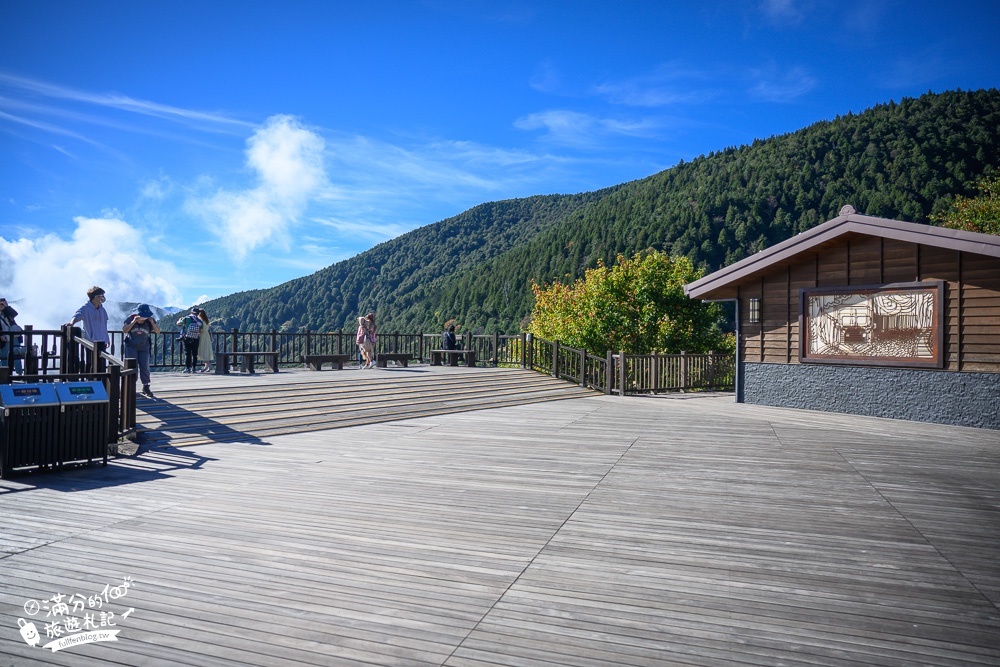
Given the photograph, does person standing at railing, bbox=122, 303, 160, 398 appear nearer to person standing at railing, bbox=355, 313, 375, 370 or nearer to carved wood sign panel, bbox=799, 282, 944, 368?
person standing at railing, bbox=355, 313, 375, 370

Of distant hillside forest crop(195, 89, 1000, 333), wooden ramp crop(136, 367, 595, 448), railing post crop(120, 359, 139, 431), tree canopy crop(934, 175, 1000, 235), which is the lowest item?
wooden ramp crop(136, 367, 595, 448)

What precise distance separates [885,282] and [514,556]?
11.7 m

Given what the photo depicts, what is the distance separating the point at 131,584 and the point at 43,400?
3.98 m

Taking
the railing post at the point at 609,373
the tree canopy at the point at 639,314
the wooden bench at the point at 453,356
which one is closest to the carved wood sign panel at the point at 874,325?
the railing post at the point at 609,373

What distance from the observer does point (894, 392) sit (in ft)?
41.6

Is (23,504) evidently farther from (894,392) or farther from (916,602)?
(894,392)

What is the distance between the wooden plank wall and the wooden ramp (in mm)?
4997

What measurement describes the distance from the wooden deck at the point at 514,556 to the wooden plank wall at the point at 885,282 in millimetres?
4366

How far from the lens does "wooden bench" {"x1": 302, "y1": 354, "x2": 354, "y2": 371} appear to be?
17.3 m

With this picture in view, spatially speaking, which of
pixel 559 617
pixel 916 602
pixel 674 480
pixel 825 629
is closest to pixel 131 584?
pixel 559 617

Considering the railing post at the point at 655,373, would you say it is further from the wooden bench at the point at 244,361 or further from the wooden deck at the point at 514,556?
the wooden bench at the point at 244,361

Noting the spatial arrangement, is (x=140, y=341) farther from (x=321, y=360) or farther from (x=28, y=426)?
→ (x=321, y=360)

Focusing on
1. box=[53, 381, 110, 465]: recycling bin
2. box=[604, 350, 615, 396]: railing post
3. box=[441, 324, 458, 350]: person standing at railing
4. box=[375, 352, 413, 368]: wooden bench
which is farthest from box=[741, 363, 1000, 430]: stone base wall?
box=[53, 381, 110, 465]: recycling bin

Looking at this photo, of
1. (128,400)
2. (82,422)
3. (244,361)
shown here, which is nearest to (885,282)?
(128,400)
